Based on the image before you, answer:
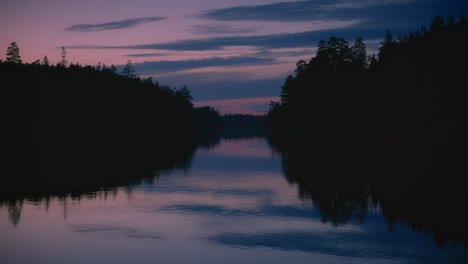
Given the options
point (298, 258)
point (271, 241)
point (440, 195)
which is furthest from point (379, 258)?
point (440, 195)

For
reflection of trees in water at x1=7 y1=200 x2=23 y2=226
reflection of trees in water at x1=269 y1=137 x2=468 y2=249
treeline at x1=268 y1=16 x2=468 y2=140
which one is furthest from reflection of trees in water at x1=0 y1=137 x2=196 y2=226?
treeline at x1=268 y1=16 x2=468 y2=140

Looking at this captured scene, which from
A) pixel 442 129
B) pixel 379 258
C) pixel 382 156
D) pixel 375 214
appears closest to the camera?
pixel 379 258

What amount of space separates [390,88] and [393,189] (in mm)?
88410

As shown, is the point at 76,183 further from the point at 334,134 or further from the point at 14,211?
the point at 334,134

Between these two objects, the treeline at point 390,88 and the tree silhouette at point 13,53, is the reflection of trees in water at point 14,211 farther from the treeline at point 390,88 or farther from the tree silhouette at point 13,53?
the tree silhouette at point 13,53

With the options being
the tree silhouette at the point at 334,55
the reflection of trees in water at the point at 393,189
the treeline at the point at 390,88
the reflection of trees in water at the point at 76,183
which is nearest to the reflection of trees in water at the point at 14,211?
the reflection of trees in water at the point at 76,183

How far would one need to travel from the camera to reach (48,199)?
26938mm

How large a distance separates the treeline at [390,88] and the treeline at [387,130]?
0.24 m

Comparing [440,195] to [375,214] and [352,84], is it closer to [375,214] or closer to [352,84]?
[375,214]

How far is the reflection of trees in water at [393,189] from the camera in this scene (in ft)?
71.6

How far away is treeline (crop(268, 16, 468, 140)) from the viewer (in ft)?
325

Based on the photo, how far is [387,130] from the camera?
11669 centimetres

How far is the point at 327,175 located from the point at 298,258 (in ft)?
74.3

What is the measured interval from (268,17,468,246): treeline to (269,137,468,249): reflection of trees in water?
0.05 meters
